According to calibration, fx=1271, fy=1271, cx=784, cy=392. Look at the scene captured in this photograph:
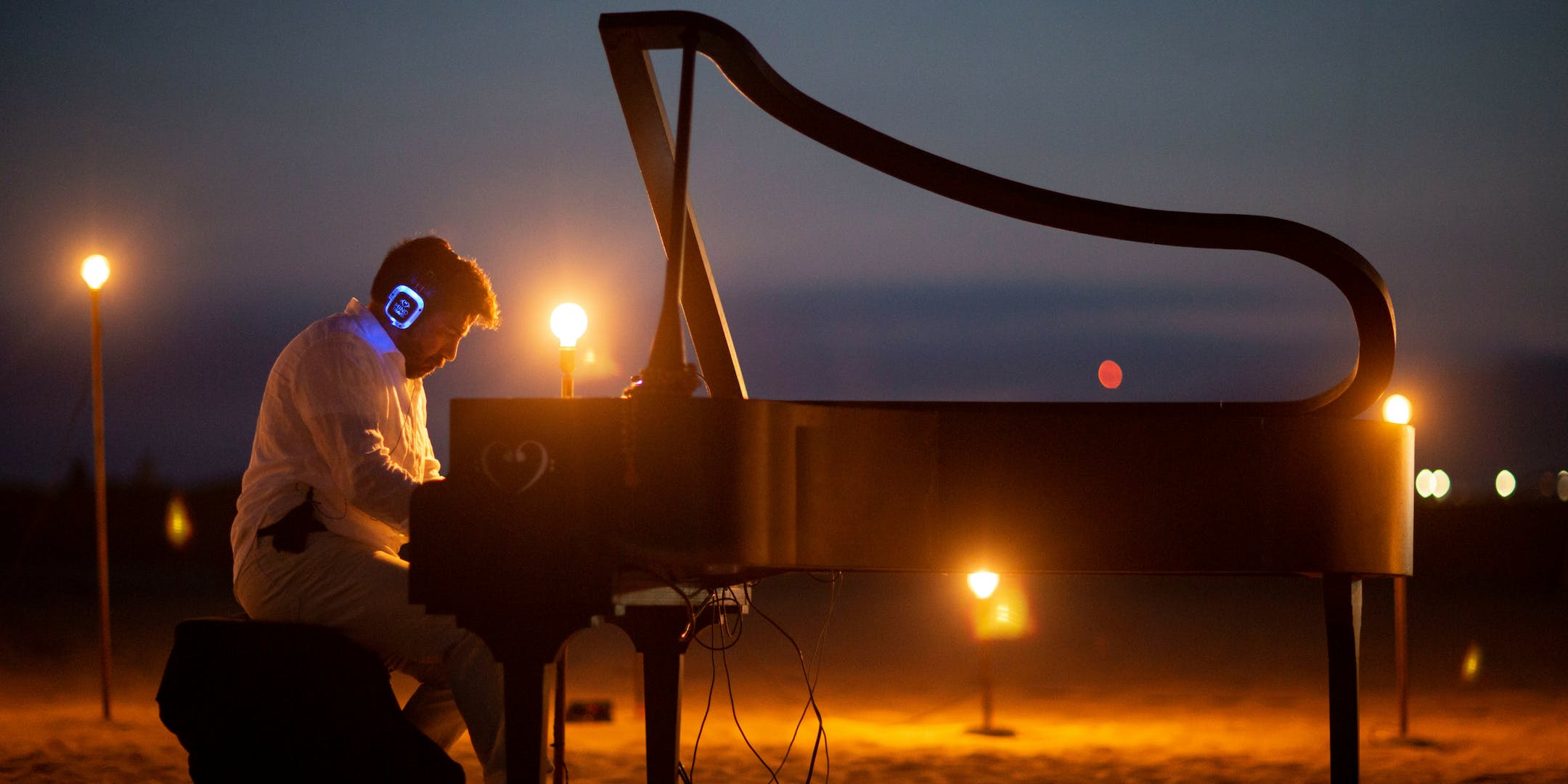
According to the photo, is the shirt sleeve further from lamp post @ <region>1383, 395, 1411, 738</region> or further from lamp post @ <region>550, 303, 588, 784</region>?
lamp post @ <region>1383, 395, 1411, 738</region>

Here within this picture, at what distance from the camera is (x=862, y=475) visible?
2738 mm

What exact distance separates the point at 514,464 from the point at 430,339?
0.79 metres

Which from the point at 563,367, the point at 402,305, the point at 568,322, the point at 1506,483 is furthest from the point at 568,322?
the point at 1506,483

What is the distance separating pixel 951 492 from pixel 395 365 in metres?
1.33

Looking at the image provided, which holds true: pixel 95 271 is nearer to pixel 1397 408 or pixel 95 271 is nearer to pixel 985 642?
pixel 985 642

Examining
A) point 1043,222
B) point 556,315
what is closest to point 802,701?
point 556,315

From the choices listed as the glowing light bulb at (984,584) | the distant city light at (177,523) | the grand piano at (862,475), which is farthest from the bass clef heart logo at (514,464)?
the distant city light at (177,523)

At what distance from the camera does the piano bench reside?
2.63 meters

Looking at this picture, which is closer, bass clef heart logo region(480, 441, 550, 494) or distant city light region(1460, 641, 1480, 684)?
bass clef heart logo region(480, 441, 550, 494)

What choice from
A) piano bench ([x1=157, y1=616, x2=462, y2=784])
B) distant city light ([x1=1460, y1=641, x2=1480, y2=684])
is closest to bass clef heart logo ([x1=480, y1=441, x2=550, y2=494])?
piano bench ([x1=157, y1=616, x2=462, y2=784])

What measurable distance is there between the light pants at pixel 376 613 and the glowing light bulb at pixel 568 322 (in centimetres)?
127

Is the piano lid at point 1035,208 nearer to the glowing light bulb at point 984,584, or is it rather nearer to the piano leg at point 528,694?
the piano leg at point 528,694

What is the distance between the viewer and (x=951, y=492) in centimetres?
279

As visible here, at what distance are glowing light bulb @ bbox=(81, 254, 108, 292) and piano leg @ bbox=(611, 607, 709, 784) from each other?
12.9ft
